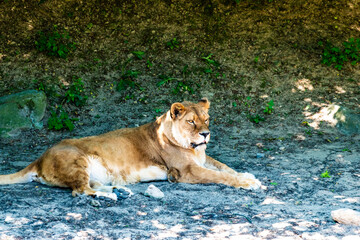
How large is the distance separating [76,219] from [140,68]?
608cm

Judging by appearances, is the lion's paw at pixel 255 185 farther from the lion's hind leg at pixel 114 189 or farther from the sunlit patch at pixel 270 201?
the lion's hind leg at pixel 114 189

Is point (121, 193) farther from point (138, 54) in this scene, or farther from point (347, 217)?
point (138, 54)

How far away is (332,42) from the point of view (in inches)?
433

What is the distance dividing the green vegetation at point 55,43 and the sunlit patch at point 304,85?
5.16 meters

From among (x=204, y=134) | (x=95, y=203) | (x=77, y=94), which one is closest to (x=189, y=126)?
(x=204, y=134)

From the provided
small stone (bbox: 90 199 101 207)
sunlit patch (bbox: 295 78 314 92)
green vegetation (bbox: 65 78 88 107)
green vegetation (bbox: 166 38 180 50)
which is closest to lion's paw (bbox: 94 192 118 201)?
small stone (bbox: 90 199 101 207)

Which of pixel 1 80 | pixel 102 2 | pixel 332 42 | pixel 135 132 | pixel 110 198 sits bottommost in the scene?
pixel 110 198

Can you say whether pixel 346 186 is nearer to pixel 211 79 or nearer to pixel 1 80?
pixel 211 79

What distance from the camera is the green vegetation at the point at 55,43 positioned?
9.80 metres

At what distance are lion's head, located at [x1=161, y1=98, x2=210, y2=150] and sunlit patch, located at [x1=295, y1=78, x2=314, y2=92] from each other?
4.47m

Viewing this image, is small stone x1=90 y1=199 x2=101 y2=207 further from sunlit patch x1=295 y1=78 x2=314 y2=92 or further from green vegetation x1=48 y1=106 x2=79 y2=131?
sunlit patch x1=295 y1=78 x2=314 y2=92

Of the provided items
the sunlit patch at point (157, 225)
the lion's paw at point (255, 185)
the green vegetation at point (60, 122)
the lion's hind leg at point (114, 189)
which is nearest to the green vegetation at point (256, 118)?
the lion's paw at point (255, 185)

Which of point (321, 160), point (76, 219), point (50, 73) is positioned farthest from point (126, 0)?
point (76, 219)

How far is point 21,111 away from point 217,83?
4207 mm
